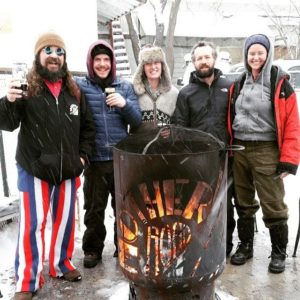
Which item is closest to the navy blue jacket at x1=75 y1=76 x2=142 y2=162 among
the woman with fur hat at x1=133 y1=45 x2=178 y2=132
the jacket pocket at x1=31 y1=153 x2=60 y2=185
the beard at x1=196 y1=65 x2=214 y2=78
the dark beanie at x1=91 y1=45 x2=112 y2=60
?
the woman with fur hat at x1=133 y1=45 x2=178 y2=132

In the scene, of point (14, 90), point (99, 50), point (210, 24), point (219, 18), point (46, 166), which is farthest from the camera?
point (219, 18)

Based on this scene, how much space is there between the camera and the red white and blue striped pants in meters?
3.08

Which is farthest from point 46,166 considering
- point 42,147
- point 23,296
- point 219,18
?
point 219,18

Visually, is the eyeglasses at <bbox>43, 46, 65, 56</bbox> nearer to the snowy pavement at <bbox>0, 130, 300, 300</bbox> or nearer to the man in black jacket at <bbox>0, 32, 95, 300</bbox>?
the man in black jacket at <bbox>0, 32, 95, 300</bbox>

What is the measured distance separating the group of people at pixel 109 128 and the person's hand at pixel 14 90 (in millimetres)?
21

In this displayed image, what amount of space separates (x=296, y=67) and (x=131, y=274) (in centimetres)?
1283

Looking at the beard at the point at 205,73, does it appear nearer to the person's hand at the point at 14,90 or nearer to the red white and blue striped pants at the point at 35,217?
the red white and blue striped pants at the point at 35,217

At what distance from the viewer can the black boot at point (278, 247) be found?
3.50 meters

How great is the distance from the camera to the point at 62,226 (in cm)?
335

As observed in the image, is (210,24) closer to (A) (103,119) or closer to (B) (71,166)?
(A) (103,119)

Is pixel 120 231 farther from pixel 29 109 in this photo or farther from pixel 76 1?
pixel 76 1

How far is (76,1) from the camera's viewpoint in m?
7.23

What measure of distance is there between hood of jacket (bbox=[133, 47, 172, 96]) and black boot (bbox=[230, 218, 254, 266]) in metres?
1.48

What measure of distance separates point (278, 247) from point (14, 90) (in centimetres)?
264
